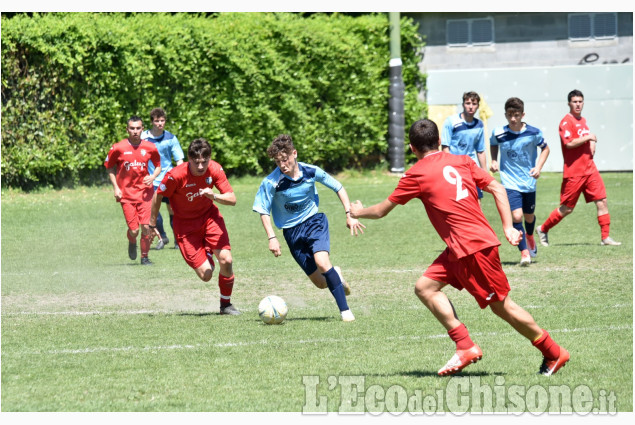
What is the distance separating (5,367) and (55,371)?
0.45 metres

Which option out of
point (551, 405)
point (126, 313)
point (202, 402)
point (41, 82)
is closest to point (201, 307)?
point (126, 313)

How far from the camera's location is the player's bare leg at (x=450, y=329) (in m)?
6.60

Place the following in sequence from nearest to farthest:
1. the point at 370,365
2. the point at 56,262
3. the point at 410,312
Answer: the point at 370,365, the point at 410,312, the point at 56,262

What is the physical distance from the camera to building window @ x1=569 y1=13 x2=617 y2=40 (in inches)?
1085

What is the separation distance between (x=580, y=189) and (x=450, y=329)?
7834 millimetres

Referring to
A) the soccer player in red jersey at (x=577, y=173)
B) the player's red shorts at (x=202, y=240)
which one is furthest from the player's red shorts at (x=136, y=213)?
the soccer player in red jersey at (x=577, y=173)

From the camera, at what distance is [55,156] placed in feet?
72.5

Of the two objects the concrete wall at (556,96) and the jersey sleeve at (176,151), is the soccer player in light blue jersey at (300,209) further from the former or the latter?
the concrete wall at (556,96)

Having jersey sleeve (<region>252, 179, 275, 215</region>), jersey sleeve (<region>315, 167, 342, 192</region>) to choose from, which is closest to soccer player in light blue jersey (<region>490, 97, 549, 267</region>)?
jersey sleeve (<region>315, 167, 342, 192</region>)

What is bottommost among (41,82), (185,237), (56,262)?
(56,262)

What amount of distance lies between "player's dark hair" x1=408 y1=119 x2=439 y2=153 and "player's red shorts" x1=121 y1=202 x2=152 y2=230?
23.9 ft

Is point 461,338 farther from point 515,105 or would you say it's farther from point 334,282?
point 515,105

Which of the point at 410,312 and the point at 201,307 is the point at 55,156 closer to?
the point at 201,307

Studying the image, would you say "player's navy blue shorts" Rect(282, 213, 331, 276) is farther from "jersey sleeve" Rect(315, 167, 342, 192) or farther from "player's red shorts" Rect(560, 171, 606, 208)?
"player's red shorts" Rect(560, 171, 606, 208)
